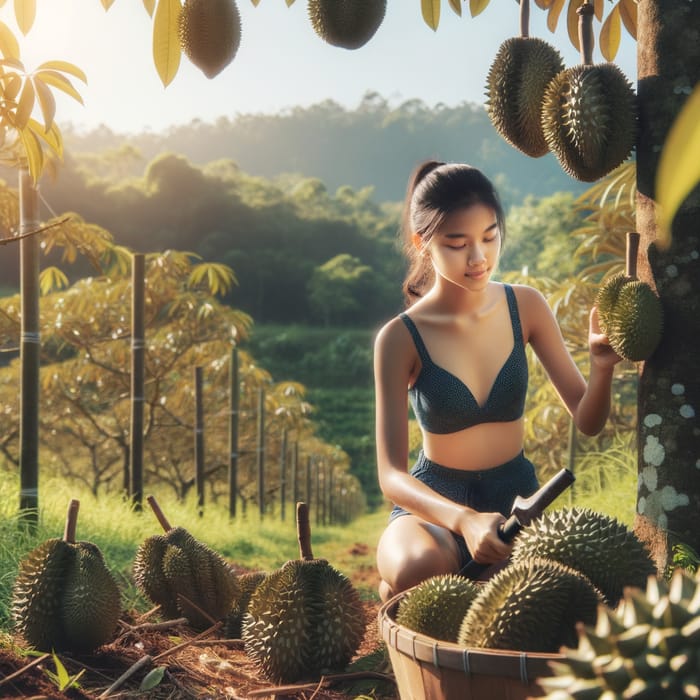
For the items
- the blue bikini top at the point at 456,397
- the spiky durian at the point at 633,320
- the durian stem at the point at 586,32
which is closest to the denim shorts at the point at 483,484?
the blue bikini top at the point at 456,397

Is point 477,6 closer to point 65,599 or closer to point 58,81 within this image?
point 58,81

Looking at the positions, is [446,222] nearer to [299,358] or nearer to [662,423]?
[662,423]

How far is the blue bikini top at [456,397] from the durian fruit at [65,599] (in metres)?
1.01

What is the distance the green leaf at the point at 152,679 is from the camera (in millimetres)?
2160

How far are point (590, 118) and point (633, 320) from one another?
1.63 feet

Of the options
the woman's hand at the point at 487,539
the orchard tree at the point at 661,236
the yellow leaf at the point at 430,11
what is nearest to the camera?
the woman's hand at the point at 487,539

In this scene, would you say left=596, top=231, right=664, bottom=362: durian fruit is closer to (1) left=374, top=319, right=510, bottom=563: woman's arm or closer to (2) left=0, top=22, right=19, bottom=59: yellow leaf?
(1) left=374, top=319, right=510, bottom=563: woman's arm

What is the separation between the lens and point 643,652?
3.50ft

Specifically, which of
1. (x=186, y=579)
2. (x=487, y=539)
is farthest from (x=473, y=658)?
(x=186, y=579)

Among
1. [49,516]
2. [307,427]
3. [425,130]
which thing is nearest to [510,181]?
[425,130]

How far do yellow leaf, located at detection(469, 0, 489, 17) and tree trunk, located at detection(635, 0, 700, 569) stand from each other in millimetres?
483

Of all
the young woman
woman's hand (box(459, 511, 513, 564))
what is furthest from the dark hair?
woman's hand (box(459, 511, 513, 564))

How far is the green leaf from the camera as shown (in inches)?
85.0

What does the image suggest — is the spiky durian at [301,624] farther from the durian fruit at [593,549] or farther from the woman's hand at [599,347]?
the woman's hand at [599,347]
